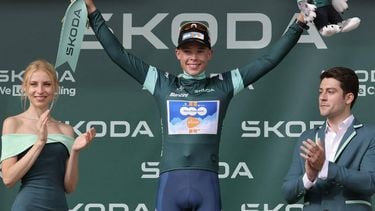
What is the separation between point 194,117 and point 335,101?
2.24 feet

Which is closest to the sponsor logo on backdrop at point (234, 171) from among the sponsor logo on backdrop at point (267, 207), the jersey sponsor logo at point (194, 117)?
the sponsor logo on backdrop at point (267, 207)

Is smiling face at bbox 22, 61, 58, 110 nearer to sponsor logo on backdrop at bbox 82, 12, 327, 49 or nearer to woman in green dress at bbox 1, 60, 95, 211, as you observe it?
woman in green dress at bbox 1, 60, 95, 211

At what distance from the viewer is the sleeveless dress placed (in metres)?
5.00

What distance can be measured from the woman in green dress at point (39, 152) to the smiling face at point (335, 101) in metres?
1.11

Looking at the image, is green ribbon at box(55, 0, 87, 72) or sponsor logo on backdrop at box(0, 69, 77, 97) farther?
sponsor logo on backdrop at box(0, 69, 77, 97)

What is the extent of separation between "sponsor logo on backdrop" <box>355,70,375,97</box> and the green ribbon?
1.87 metres

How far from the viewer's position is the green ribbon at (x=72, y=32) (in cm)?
527

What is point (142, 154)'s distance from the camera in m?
6.45

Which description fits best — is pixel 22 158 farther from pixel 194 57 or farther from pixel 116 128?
pixel 116 128

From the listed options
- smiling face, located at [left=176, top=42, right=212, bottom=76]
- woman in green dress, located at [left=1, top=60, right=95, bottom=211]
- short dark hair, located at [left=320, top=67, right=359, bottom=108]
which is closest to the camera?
woman in green dress, located at [left=1, top=60, right=95, bottom=211]

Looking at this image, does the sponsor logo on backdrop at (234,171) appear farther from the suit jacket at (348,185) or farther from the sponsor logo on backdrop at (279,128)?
the suit jacket at (348,185)

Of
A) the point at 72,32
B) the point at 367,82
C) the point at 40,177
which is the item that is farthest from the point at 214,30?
the point at 40,177

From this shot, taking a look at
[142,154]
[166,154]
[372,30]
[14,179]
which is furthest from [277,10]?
[14,179]

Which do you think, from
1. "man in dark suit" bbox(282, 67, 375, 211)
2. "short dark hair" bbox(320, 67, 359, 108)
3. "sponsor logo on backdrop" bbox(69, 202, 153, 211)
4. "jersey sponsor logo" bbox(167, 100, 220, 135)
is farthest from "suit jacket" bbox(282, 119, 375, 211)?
"sponsor logo on backdrop" bbox(69, 202, 153, 211)
